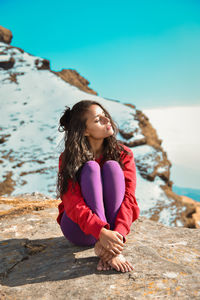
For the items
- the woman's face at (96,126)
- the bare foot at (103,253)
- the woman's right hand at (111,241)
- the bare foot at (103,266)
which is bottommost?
the bare foot at (103,266)

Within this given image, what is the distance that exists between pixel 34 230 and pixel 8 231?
1.19ft

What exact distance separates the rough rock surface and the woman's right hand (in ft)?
0.60

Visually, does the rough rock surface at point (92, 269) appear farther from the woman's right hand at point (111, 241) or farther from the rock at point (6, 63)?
the rock at point (6, 63)

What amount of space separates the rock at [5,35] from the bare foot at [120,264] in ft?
140

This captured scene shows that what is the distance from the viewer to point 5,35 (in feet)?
126

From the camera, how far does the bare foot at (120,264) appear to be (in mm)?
1969

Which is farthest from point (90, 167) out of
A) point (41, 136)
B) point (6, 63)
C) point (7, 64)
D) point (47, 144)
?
point (6, 63)

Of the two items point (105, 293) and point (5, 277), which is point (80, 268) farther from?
point (5, 277)

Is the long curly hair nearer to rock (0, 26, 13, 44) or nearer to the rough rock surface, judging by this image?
the rough rock surface

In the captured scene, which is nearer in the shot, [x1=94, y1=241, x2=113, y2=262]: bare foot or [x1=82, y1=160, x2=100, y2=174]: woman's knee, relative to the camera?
[x1=94, y1=241, x2=113, y2=262]: bare foot

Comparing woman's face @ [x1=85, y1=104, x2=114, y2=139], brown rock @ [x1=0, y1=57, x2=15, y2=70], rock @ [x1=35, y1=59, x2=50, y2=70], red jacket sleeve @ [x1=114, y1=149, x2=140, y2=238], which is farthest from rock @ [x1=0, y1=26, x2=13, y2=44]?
red jacket sleeve @ [x1=114, y1=149, x2=140, y2=238]

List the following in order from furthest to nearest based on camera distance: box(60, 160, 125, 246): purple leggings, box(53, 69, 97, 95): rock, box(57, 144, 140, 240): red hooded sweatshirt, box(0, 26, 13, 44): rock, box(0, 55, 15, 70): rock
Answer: box(0, 26, 13, 44): rock → box(53, 69, 97, 95): rock → box(0, 55, 15, 70): rock → box(60, 160, 125, 246): purple leggings → box(57, 144, 140, 240): red hooded sweatshirt

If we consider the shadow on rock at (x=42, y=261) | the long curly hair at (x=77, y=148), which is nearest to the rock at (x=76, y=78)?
the long curly hair at (x=77, y=148)

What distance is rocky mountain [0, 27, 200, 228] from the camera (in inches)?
463
